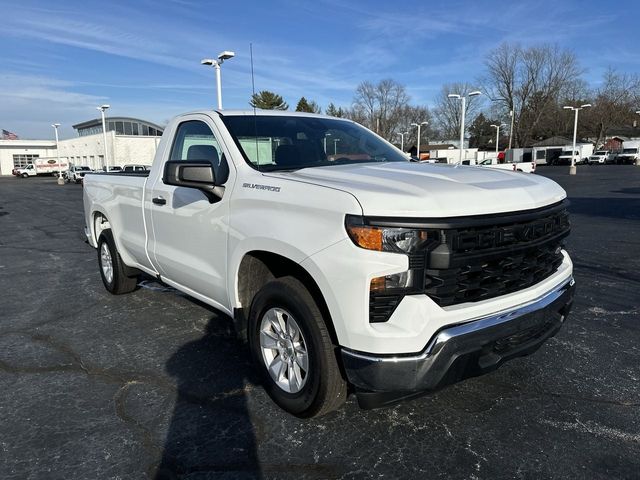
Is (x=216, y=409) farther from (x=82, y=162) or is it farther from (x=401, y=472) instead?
(x=82, y=162)

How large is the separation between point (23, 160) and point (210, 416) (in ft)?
287

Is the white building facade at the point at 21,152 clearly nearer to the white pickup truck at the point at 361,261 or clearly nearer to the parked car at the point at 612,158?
the parked car at the point at 612,158

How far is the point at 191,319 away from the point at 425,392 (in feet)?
9.71

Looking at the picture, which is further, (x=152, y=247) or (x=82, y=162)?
(x=82, y=162)

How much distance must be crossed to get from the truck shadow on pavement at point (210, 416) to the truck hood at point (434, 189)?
153 cm

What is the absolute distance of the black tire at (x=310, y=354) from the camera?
2660mm

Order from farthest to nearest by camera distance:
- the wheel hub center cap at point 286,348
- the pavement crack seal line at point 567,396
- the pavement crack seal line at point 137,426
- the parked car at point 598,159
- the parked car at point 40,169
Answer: the parked car at point 598,159
the parked car at point 40,169
the pavement crack seal line at point 567,396
the wheel hub center cap at point 286,348
the pavement crack seal line at point 137,426

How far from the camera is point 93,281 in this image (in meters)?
6.52

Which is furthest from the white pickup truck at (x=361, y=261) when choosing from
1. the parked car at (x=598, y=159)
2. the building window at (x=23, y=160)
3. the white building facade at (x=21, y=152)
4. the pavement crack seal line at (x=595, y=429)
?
the building window at (x=23, y=160)

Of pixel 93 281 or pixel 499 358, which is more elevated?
pixel 499 358

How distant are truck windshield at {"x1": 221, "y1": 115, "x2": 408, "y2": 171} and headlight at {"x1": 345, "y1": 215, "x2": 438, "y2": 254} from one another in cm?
119

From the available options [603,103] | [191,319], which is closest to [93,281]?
[191,319]

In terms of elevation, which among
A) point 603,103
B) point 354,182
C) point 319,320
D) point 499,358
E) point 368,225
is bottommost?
point 499,358

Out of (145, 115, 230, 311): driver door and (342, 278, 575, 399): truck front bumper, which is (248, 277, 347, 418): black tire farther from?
(145, 115, 230, 311): driver door
